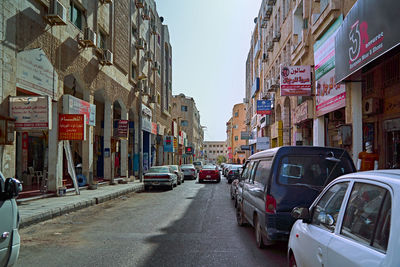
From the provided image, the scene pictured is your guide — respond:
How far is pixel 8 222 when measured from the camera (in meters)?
4.38

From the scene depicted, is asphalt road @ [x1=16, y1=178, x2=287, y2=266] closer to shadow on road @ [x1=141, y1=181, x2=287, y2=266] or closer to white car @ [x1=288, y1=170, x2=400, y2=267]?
shadow on road @ [x1=141, y1=181, x2=287, y2=266]

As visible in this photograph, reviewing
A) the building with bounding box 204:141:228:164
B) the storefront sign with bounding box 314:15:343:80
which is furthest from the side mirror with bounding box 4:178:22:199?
the building with bounding box 204:141:228:164

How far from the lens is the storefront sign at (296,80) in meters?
17.2

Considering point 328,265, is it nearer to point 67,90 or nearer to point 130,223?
point 130,223

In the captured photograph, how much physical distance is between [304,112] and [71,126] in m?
11.7

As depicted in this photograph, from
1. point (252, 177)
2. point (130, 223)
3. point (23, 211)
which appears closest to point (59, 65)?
point (23, 211)

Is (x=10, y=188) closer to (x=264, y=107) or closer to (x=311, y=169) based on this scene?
(x=311, y=169)

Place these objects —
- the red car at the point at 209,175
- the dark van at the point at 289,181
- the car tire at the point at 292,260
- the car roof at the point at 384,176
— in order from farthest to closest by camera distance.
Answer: the red car at the point at 209,175 < the dark van at the point at 289,181 < the car tire at the point at 292,260 < the car roof at the point at 384,176

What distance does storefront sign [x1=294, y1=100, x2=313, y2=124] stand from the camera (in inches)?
699

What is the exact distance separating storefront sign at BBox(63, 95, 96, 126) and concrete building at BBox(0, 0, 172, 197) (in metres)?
0.05

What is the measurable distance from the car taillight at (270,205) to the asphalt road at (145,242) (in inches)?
31.6

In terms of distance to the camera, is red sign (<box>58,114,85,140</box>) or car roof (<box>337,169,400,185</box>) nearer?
car roof (<box>337,169,400,185</box>)

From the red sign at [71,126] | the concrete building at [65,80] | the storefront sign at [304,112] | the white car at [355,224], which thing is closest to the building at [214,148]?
the concrete building at [65,80]

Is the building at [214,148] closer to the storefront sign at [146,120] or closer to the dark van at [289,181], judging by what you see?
the storefront sign at [146,120]
